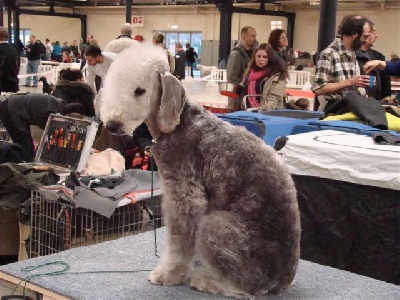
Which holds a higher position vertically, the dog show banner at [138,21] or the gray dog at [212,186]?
the dog show banner at [138,21]

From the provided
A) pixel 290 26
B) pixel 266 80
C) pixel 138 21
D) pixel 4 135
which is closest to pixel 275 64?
pixel 266 80

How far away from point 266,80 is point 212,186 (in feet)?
11.4

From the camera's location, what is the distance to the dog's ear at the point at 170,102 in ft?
5.54

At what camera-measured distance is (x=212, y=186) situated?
5.70 feet

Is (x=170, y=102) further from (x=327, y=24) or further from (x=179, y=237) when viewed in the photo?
(x=327, y=24)

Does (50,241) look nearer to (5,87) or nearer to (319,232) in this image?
(319,232)

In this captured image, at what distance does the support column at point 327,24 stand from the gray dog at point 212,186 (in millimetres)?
4873

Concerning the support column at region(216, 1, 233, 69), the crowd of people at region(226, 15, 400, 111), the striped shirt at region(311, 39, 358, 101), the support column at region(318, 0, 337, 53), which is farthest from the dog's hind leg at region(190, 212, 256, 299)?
the support column at region(216, 1, 233, 69)

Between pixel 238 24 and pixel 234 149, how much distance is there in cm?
2431

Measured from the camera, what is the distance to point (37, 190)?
3.14m

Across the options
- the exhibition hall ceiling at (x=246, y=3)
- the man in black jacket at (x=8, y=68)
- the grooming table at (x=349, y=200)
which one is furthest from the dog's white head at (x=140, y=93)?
the exhibition hall ceiling at (x=246, y=3)

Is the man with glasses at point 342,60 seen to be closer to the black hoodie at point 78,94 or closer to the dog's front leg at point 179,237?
the dog's front leg at point 179,237

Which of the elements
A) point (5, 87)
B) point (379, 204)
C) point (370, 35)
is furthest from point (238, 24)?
point (379, 204)

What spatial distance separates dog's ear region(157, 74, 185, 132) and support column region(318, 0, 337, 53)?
4.93 meters
